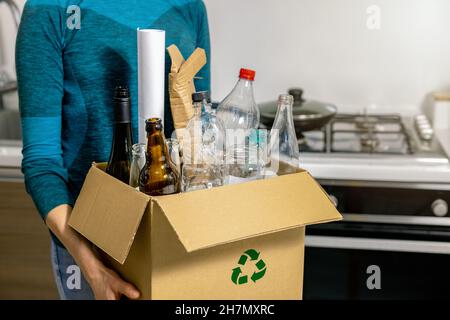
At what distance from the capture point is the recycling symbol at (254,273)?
0.88 m

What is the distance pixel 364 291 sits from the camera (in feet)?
5.64

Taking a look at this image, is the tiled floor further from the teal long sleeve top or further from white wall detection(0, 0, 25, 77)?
the teal long sleeve top

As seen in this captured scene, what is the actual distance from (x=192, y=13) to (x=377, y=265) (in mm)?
932

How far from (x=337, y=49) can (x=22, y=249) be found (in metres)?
1.32

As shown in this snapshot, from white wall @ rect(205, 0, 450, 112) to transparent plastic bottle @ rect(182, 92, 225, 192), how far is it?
4.02 feet

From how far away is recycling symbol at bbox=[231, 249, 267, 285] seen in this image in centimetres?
88

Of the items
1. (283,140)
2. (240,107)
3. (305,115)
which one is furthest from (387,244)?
(240,107)

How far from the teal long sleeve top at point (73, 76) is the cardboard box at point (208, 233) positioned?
16 cm

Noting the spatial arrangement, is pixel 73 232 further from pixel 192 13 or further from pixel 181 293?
pixel 192 13

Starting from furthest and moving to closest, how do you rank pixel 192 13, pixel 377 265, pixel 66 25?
1. pixel 377 265
2. pixel 192 13
3. pixel 66 25

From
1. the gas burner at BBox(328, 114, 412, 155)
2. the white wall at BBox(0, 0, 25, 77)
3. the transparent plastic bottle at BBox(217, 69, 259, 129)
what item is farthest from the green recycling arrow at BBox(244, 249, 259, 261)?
the white wall at BBox(0, 0, 25, 77)

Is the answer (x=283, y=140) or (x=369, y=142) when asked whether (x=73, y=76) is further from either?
(x=369, y=142)

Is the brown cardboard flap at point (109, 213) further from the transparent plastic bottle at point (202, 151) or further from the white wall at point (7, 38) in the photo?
the white wall at point (7, 38)

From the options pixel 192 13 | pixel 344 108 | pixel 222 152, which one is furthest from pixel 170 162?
pixel 344 108
